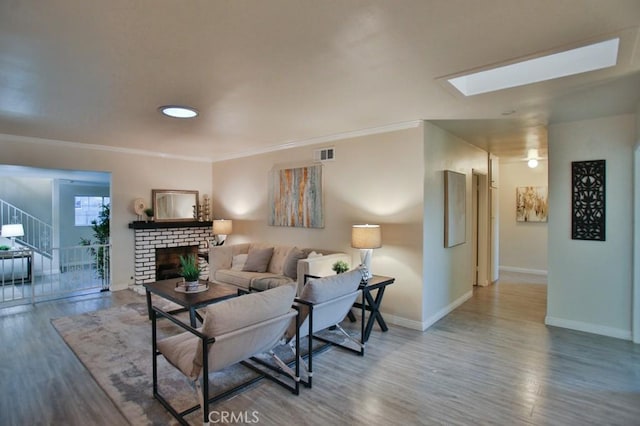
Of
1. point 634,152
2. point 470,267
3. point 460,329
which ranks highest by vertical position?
point 634,152

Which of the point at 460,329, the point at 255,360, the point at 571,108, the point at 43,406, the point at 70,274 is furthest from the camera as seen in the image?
the point at 70,274

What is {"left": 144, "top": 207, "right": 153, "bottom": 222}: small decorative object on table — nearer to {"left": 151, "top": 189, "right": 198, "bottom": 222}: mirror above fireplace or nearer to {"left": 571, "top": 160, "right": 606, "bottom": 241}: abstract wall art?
{"left": 151, "top": 189, "right": 198, "bottom": 222}: mirror above fireplace

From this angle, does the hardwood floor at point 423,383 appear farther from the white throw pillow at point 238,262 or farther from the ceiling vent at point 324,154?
the ceiling vent at point 324,154

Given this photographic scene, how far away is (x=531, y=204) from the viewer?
7.60 meters

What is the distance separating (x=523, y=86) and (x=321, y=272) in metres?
2.93

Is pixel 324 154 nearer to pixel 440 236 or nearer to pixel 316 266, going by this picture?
pixel 316 266

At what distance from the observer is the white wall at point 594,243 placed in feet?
12.7

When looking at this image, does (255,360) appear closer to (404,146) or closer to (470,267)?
(404,146)

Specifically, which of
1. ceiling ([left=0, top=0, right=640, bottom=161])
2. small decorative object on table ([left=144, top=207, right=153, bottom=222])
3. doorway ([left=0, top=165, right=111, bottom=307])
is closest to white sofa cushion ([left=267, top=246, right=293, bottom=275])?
ceiling ([left=0, top=0, right=640, bottom=161])

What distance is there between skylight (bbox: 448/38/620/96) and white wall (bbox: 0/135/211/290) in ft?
18.4

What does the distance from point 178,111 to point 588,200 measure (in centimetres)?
490

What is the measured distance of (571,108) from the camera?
3.55 meters

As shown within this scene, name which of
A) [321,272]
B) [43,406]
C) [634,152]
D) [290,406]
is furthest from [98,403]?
[634,152]
